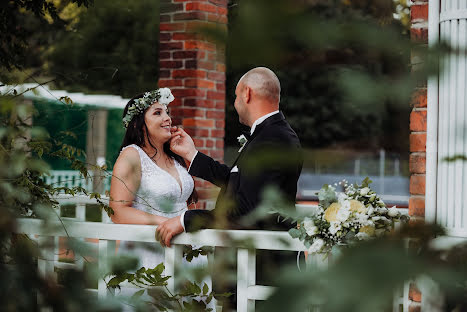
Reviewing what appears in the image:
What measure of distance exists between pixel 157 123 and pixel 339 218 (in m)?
1.88

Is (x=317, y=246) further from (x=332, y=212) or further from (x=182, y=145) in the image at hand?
(x=182, y=145)

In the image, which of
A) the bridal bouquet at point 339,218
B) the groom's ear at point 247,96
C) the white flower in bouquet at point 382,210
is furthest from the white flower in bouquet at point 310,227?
the groom's ear at point 247,96

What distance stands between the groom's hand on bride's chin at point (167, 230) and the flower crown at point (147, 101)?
59.6 inches

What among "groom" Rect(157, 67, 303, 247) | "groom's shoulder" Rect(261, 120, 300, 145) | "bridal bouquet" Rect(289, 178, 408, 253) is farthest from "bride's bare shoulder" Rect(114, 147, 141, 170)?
"bridal bouquet" Rect(289, 178, 408, 253)

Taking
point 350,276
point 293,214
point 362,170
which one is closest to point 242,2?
point 350,276

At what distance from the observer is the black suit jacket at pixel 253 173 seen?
0.65m

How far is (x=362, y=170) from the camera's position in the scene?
→ 38062 mm

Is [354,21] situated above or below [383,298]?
above

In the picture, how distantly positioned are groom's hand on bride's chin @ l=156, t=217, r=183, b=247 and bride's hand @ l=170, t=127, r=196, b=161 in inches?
48.1

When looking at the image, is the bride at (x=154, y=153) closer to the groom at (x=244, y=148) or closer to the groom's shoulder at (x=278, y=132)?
the groom at (x=244, y=148)

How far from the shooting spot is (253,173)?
2.22ft

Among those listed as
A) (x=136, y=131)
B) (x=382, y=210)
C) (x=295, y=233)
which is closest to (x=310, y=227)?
(x=295, y=233)

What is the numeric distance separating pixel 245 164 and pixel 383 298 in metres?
0.31

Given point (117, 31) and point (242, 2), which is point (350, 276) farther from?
point (117, 31)
